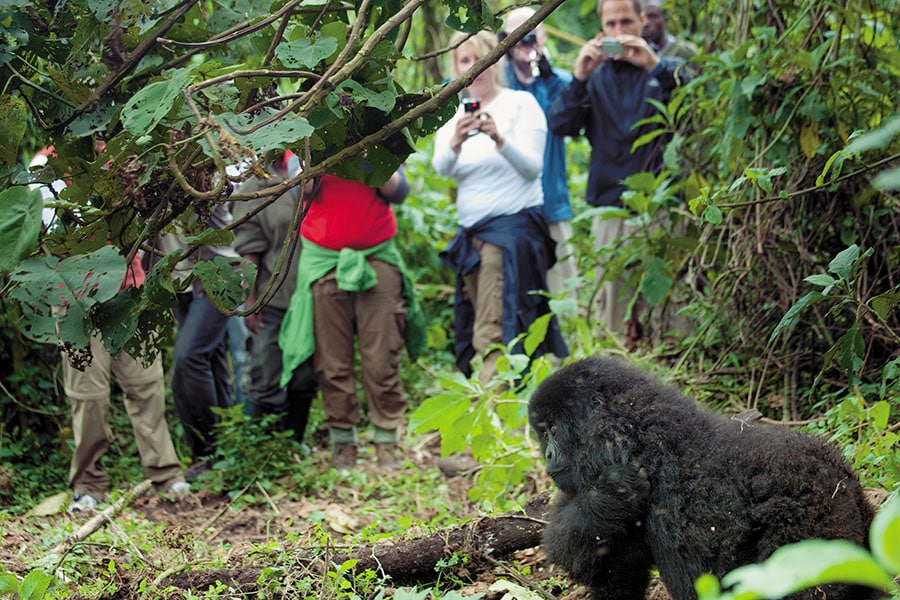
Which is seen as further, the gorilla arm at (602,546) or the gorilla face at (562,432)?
the gorilla face at (562,432)

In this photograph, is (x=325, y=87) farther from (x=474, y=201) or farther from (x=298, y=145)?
(x=474, y=201)

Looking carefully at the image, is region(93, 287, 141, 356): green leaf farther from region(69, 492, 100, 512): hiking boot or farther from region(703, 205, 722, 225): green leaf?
region(69, 492, 100, 512): hiking boot

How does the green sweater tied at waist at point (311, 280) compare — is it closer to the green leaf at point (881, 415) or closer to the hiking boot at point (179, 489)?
the hiking boot at point (179, 489)

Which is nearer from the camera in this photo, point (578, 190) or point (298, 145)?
point (298, 145)

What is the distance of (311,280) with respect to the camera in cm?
512

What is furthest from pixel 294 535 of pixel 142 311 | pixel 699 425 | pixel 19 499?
pixel 19 499

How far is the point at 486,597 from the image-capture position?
268cm

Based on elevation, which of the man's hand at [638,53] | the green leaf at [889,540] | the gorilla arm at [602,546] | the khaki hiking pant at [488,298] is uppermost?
the green leaf at [889,540]

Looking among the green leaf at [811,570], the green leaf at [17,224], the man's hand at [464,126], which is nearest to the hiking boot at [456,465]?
the man's hand at [464,126]

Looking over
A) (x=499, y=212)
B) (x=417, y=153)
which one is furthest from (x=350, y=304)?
(x=417, y=153)

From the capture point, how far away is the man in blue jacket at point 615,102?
543 cm

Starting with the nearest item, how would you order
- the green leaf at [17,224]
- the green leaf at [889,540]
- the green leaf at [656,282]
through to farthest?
the green leaf at [889,540], the green leaf at [17,224], the green leaf at [656,282]

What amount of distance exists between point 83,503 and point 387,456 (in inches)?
64.2

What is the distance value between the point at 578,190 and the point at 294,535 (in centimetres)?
634
